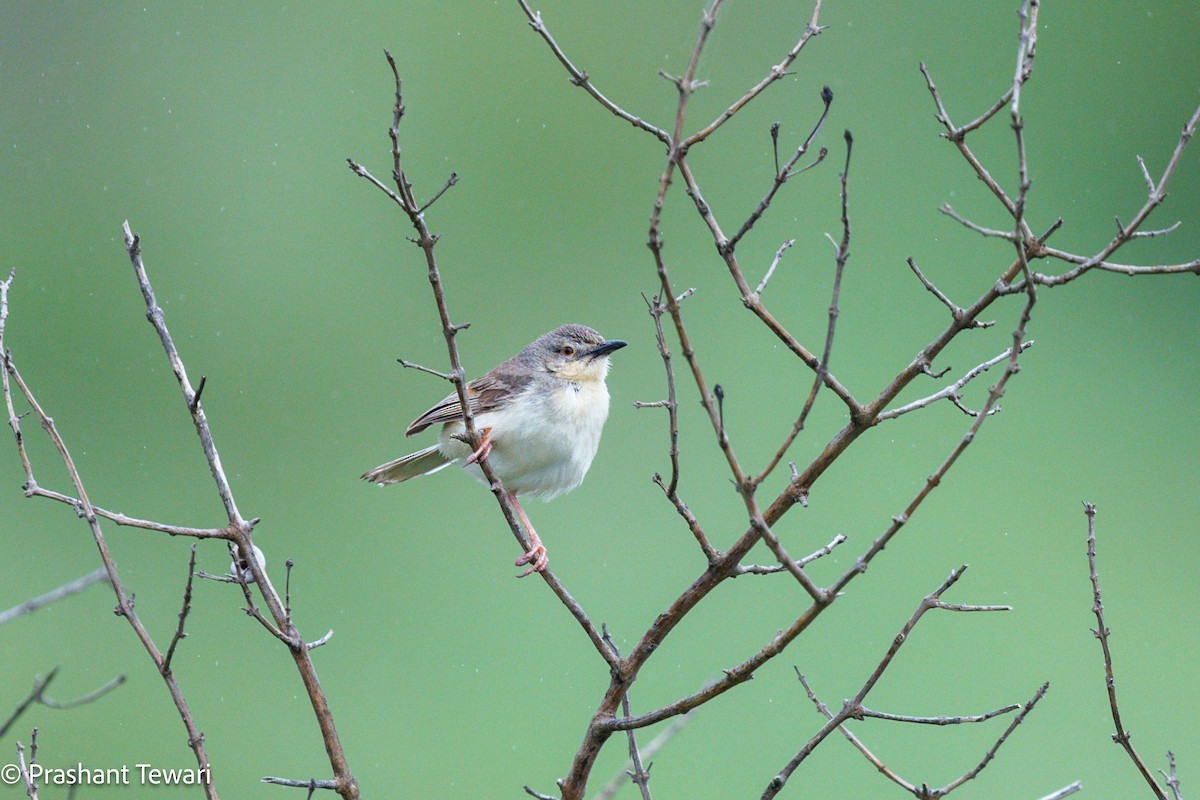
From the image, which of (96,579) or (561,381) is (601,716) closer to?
(96,579)

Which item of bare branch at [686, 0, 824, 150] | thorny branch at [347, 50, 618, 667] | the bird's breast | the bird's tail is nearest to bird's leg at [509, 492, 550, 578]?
thorny branch at [347, 50, 618, 667]

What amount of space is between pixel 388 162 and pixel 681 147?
654 cm

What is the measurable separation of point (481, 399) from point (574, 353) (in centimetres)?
30

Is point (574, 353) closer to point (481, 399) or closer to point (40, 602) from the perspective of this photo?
point (481, 399)

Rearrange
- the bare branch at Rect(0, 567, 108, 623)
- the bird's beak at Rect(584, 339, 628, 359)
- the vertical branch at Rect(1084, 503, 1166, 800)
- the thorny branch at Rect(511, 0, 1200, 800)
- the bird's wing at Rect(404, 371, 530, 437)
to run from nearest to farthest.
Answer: the bare branch at Rect(0, 567, 108, 623)
the thorny branch at Rect(511, 0, 1200, 800)
the vertical branch at Rect(1084, 503, 1166, 800)
the bird's wing at Rect(404, 371, 530, 437)
the bird's beak at Rect(584, 339, 628, 359)

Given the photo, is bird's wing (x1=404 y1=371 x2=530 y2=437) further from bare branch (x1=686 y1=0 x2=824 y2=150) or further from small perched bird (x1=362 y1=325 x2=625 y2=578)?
bare branch (x1=686 y1=0 x2=824 y2=150)

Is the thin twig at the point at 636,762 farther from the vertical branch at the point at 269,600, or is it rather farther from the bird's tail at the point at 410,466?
the bird's tail at the point at 410,466

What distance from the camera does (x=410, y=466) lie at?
3.27 meters

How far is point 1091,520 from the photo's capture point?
1.95m

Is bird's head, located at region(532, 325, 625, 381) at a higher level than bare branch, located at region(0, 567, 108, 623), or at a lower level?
higher

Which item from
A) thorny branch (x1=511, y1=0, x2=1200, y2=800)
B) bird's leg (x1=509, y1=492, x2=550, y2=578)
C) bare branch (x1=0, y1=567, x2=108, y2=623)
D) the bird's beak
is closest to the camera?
bare branch (x1=0, y1=567, x2=108, y2=623)

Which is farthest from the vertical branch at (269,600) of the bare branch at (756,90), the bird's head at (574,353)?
the bird's head at (574,353)

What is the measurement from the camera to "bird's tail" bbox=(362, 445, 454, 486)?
126 inches

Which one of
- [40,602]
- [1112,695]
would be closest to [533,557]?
[1112,695]
